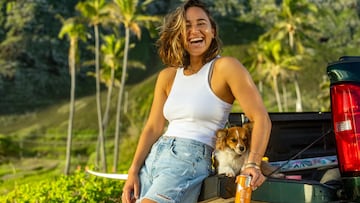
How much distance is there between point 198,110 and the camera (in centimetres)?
285

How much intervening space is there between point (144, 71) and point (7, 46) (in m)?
20.2

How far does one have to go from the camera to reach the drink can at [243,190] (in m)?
2.56

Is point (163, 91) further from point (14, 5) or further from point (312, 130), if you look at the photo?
point (14, 5)

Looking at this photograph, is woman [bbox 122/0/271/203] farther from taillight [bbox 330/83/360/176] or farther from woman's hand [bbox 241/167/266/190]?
taillight [bbox 330/83/360/176]

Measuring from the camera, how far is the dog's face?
2.90m

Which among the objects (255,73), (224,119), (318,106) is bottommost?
(318,106)

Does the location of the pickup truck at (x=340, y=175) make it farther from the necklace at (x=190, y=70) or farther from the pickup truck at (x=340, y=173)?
the necklace at (x=190, y=70)

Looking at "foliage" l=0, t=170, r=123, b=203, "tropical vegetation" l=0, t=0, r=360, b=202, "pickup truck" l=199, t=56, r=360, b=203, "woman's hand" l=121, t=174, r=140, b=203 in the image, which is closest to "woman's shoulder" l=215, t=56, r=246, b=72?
"pickup truck" l=199, t=56, r=360, b=203

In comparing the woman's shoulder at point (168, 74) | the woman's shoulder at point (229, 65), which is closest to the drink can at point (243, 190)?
the woman's shoulder at point (229, 65)

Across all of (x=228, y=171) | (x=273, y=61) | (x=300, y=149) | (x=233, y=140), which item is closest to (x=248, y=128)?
(x=233, y=140)

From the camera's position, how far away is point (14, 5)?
88375mm

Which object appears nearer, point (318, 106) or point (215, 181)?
point (215, 181)

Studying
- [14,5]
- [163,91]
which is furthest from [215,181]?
[14,5]

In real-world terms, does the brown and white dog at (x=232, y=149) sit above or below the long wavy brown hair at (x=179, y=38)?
below
